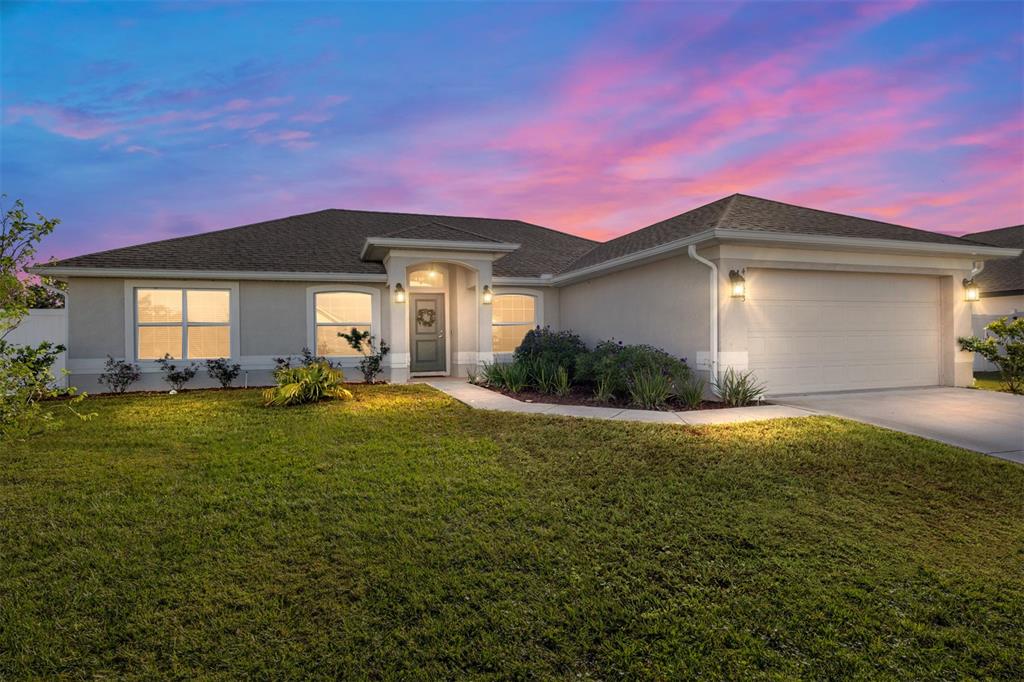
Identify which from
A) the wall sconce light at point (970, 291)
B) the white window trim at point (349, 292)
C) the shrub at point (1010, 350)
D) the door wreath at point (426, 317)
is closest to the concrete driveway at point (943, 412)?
the shrub at point (1010, 350)

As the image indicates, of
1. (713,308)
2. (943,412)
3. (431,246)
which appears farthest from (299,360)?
(943,412)

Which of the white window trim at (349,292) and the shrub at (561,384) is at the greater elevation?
the white window trim at (349,292)

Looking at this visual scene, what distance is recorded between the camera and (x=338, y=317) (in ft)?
41.2

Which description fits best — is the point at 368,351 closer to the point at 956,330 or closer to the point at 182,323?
the point at 182,323

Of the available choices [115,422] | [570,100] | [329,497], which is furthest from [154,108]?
[329,497]

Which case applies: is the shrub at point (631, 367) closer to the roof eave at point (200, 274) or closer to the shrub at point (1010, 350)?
the shrub at point (1010, 350)

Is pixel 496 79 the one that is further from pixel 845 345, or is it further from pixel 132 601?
pixel 132 601

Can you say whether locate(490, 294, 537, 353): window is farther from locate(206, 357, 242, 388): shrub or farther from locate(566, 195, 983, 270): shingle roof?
locate(206, 357, 242, 388): shrub

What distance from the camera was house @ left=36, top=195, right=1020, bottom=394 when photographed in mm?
8898

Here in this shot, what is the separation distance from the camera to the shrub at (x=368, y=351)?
11555 mm

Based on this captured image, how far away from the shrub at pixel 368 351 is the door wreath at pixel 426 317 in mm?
1063

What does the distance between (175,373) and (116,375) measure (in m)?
1.11

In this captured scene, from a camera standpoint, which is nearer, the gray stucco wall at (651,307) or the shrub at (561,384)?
the gray stucco wall at (651,307)

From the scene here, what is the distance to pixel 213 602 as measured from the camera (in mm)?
2836
